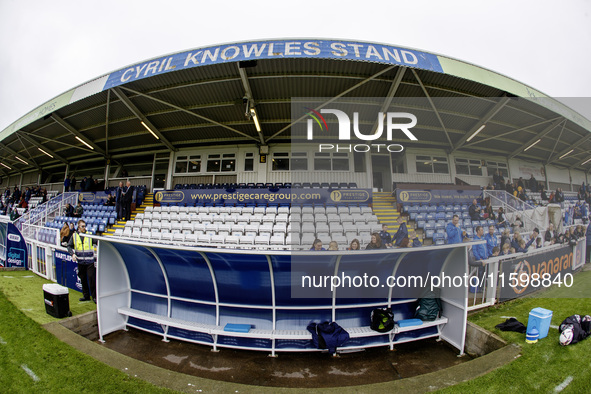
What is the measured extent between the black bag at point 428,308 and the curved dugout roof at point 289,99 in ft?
24.9

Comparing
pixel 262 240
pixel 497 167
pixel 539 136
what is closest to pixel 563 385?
pixel 262 240

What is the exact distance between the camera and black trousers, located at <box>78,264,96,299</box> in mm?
5340

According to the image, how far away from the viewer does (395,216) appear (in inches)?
432

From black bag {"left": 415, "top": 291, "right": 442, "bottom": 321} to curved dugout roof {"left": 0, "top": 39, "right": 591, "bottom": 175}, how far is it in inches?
299

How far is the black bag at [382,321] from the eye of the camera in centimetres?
362

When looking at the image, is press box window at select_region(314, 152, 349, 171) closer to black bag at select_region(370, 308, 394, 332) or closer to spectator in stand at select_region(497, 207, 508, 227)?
spectator in stand at select_region(497, 207, 508, 227)

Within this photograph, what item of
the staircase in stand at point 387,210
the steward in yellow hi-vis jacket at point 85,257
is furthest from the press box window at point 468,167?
the steward in yellow hi-vis jacket at point 85,257

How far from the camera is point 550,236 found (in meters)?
8.04

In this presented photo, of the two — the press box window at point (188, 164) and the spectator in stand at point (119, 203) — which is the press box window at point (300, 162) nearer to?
the press box window at point (188, 164)

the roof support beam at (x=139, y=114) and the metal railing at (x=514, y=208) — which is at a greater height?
the roof support beam at (x=139, y=114)

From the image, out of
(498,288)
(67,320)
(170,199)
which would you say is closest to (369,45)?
(498,288)

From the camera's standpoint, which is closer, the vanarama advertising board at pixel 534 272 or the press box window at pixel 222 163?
the vanarama advertising board at pixel 534 272

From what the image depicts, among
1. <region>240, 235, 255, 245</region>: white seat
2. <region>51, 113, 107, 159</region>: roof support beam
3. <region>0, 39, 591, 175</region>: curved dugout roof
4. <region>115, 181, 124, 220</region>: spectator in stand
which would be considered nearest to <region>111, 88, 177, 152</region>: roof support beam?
<region>0, 39, 591, 175</region>: curved dugout roof

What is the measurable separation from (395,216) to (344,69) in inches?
276
